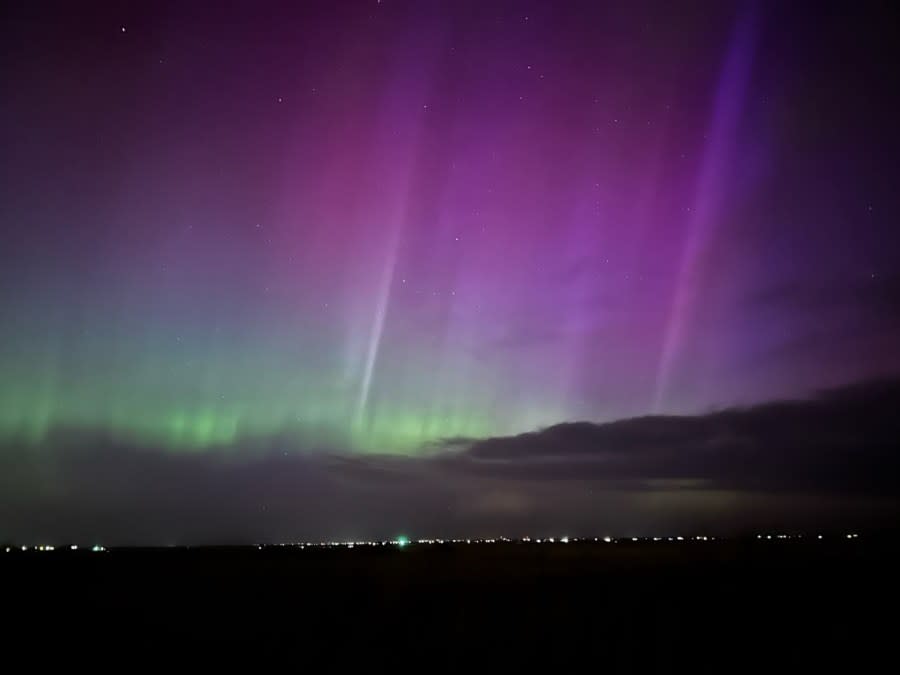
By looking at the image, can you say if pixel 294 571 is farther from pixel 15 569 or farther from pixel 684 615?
pixel 684 615

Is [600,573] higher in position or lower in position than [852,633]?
lower

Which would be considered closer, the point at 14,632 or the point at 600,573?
the point at 14,632

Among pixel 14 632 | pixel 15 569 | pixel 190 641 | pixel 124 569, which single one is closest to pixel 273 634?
pixel 190 641

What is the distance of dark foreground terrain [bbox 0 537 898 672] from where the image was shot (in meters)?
24.0

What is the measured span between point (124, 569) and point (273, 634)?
45.0m

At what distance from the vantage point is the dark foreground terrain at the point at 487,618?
24047 mm

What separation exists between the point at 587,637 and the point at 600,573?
112ft

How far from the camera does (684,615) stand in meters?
32.5

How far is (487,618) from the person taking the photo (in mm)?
31500

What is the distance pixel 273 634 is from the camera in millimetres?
27781

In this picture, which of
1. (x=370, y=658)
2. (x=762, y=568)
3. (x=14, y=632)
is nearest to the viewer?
(x=370, y=658)

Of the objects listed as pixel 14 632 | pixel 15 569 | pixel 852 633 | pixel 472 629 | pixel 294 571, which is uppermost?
pixel 852 633

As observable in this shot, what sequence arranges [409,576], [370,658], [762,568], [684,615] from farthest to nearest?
1. [762,568]
2. [409,576]
3. [684,615]
4. [370,658]

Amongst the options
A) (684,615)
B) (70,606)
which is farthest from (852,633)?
(70,606)
